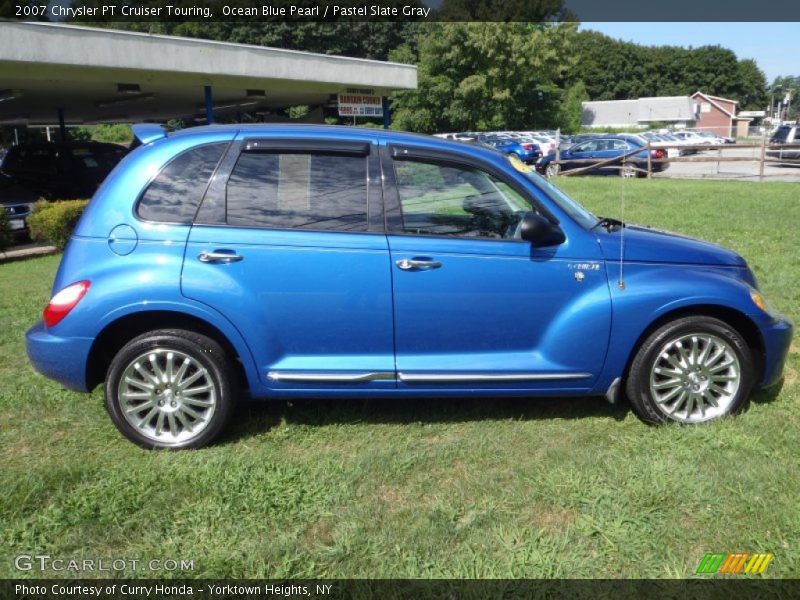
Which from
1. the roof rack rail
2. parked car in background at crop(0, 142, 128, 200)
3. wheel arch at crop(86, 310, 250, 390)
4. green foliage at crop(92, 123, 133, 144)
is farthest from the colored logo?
green foliage at crop(92, 123, 133, 144)

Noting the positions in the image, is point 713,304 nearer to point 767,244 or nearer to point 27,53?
point 767,244

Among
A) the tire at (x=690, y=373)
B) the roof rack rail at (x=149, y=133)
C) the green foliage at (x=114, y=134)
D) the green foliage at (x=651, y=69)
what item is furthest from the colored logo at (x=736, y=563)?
the green foliage at (x=651, y=69)

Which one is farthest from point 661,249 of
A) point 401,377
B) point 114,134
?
point 114,134

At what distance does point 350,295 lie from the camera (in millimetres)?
3854

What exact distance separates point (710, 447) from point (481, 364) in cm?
134

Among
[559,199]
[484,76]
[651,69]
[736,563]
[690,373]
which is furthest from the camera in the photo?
[651,69]

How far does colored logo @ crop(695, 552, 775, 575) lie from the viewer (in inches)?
112

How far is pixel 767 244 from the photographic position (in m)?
9.27

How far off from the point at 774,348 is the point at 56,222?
34.2ft

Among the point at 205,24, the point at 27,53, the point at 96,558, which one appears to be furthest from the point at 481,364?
the point at 205,24

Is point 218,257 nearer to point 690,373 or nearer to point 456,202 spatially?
point 456,202

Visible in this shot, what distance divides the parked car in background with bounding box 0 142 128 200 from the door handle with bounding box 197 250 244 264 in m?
11.3

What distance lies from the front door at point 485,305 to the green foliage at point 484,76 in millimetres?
51164

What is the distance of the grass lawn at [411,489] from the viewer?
2.98m
